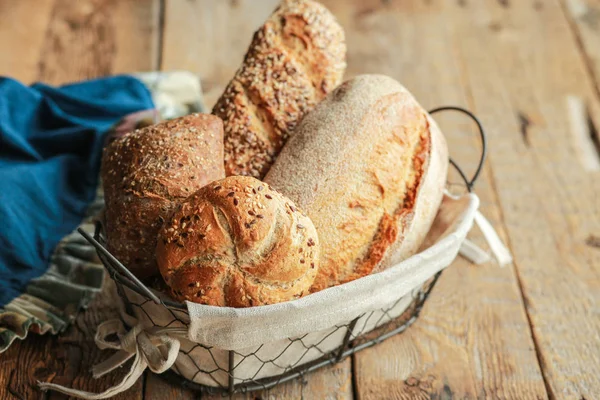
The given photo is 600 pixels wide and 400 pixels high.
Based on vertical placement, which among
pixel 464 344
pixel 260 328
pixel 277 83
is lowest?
pixel 464 344

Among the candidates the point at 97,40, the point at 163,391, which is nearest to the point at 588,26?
the point at 97,40

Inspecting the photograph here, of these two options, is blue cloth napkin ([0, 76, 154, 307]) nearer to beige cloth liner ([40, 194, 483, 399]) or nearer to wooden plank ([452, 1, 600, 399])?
beige cloth liner ([40, 194, 483, 399])

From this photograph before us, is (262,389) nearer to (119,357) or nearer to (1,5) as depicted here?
(119,357)

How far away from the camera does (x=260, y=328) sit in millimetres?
954

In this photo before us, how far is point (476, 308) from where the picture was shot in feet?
4.31

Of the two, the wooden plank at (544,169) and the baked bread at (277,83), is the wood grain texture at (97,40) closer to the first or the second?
the baked bread at (277,83)

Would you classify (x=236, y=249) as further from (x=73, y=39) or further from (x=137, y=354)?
(x=73, y=39)

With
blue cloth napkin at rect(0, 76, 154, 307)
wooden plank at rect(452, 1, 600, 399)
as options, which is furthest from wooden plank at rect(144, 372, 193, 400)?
wooden plank at rect(452, 1, 600, 399)

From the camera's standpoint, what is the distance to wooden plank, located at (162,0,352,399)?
6.15ft

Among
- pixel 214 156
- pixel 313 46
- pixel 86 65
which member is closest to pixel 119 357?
pixel 214 156

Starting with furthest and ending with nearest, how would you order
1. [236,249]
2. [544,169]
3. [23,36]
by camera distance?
[23,36], [544,169], [236,249]

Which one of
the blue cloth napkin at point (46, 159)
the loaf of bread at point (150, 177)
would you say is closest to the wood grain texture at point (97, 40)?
the blue cloth napkin at point (46, 159)

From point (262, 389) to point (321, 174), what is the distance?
14.2 inches

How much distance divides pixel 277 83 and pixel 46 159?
1.91ft
